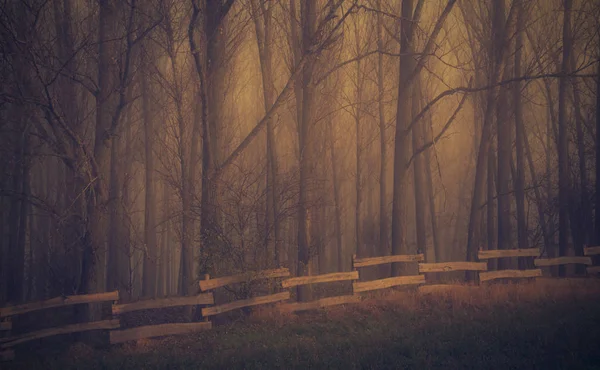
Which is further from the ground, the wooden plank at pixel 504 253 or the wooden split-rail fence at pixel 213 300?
the wooden plank at pixel 504 253

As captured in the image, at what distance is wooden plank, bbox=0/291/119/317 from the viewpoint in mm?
8658

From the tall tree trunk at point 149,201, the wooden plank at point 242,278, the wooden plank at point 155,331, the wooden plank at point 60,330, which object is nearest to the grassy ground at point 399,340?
the wooden plank at point 155,331

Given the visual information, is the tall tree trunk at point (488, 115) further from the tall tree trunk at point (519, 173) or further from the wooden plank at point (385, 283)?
the wooden plank at point (385, 283)

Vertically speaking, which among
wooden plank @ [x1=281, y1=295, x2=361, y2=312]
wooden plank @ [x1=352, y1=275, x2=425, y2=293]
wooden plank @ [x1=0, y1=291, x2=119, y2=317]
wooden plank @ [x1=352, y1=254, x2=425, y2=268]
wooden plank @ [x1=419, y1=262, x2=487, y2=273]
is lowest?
wooden plank @ [x1=281, y1=295, x2=361, y2=312]

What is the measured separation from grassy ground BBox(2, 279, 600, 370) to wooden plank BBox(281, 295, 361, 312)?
271 millimetres

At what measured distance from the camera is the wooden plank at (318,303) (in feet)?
38.3

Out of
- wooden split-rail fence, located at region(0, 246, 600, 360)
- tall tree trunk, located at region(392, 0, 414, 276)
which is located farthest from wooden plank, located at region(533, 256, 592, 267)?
tall tree trunk, located at region(392, 0, 414, 276)

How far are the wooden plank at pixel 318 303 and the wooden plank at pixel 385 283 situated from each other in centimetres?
28

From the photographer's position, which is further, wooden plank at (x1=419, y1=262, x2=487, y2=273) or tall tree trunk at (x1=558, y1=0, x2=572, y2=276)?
tall tree trunk at (x1=558, y1=0, x2=572, y2=276)

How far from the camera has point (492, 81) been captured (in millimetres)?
15062

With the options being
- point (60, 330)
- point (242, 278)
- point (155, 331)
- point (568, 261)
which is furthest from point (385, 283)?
point (60, 330)

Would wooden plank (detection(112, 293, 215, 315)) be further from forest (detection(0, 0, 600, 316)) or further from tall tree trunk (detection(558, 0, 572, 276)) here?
tall tree trunk (detection(558, 0, 572, 276))

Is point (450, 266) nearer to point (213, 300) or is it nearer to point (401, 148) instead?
point (401, 148)

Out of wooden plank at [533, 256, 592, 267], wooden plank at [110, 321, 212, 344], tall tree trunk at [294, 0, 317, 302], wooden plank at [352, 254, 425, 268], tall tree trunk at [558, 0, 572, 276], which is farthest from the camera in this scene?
tall tree trunk at [558, 0, 572, 276]
